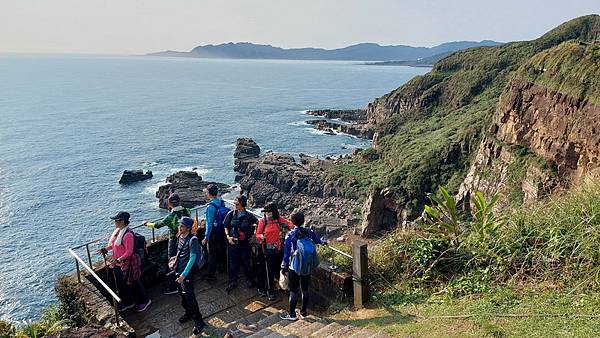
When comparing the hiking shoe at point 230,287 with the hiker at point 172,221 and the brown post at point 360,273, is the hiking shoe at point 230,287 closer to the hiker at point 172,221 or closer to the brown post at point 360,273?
the hiker at point 172,221

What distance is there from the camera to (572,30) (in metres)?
80.1

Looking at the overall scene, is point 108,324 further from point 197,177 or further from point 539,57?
point 197,177

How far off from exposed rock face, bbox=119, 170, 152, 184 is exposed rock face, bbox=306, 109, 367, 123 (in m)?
60.7

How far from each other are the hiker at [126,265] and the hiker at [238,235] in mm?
1572

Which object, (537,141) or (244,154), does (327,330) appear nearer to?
(537,141)

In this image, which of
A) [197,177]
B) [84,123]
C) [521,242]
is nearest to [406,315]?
[521,242]

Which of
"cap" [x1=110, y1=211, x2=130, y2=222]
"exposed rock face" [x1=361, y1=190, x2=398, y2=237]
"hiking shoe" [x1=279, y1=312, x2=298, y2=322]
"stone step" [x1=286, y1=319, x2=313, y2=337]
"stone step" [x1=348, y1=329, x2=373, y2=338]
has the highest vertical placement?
"cap" [x1=110, y1=211, x2=130, y2=222]

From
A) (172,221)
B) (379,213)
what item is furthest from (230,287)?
(379,213)

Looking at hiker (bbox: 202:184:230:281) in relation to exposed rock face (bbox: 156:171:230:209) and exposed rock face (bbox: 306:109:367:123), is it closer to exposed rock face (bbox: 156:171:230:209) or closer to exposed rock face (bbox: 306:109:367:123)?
exposed rock face (bbox: 156:171:230:209)

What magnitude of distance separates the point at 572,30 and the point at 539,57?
45616 mm

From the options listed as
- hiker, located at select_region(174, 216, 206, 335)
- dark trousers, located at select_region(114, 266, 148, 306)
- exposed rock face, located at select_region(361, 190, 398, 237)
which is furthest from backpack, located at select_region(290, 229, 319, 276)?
exposed rock face, located at select_region(361, 190, 398, 237)

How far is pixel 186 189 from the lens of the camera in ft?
175

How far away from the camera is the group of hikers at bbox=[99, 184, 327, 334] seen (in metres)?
6.73

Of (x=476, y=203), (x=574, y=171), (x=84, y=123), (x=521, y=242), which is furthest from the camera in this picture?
(x=84, y=123)
